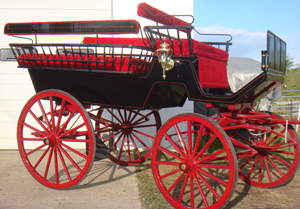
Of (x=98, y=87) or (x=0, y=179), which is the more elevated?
(x=98, y=87)

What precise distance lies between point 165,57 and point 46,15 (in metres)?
3.15

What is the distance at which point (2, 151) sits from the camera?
16.4 ft

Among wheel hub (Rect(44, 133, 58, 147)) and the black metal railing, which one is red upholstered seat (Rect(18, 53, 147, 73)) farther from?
wheel hub (Rect(44, 133, 58, 147))

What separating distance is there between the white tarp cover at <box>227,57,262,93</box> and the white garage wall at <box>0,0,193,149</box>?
139cm

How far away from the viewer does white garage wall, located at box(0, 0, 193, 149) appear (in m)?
4.86

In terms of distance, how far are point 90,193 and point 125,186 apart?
1.35 ft

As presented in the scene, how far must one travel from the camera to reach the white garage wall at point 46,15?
15.9 ft

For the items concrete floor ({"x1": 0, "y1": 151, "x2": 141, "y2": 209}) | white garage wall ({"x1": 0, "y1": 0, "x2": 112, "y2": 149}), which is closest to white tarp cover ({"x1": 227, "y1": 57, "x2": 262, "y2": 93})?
white garage wall ({"x1": 0, "y1": 0, "x2": 112, "y2": 149})

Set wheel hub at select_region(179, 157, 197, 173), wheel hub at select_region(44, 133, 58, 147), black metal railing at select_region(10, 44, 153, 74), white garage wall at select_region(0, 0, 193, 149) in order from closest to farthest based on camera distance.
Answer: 1. wheel hub at select_region(179, 157, 197, 173)
2. black metal railing at select_region(10, 44, 153, 74)
3. wheel hub at select_region(44, 133, 58, 147)
4. white garage wall at select_region(0, 0, 193, 149)

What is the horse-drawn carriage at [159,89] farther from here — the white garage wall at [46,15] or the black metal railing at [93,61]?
the white garage wall at [46,15]

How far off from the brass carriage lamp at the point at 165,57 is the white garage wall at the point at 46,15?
2.33 metres

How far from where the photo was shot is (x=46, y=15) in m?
4.91

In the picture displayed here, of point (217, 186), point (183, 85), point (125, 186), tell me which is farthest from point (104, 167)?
point (183, 85)

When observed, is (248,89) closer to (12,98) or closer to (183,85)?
(183,85)
